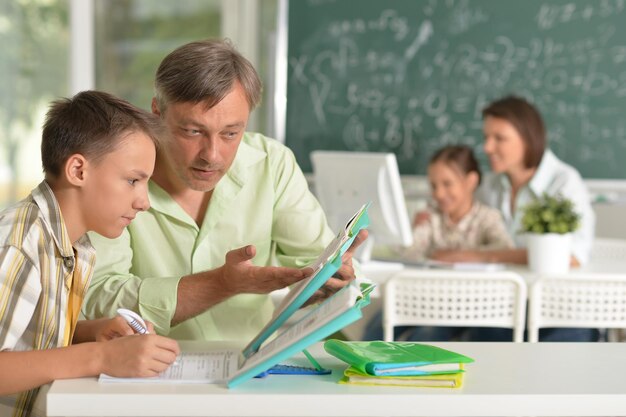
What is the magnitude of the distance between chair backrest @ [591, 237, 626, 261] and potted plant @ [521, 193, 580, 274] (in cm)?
72

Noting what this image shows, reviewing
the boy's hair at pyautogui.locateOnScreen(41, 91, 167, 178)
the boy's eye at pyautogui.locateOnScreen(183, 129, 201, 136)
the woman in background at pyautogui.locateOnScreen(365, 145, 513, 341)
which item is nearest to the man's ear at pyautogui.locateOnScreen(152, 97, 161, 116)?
the boy's eye at pyautogui.locateOnScreen(183, 129, 201, 136)

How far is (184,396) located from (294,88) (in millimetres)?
3989

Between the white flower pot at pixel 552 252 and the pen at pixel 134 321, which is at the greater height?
the pen at pixel 134 321

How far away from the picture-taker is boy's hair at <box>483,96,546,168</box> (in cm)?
427

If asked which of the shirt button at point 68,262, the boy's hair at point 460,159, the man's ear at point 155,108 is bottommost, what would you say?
the shirt button at point 68,262

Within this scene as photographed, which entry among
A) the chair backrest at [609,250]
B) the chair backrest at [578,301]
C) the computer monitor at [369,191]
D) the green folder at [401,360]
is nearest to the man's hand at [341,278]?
the green folder at [401,360]

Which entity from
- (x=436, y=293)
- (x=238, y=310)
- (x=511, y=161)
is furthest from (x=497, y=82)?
(x=238, y=310)

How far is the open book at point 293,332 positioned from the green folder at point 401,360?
0.41ft

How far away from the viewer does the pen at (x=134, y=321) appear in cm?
162

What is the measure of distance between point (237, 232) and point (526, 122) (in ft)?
8.23

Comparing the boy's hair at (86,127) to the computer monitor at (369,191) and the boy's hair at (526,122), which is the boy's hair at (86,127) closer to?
the computer monitor at (369,191)

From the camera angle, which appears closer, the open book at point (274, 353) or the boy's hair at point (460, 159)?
the open book at point (274, 353)

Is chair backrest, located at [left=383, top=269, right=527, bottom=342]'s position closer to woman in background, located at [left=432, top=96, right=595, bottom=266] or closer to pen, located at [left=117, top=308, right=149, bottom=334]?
woman in background, located at [left=432, top=96, right=595, bottom=266]

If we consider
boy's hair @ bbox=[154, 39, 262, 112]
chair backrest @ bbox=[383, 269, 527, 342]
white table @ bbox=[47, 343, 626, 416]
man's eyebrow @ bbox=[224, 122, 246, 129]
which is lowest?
chair backrest @ bbox=[383, 269, 527, 342]
